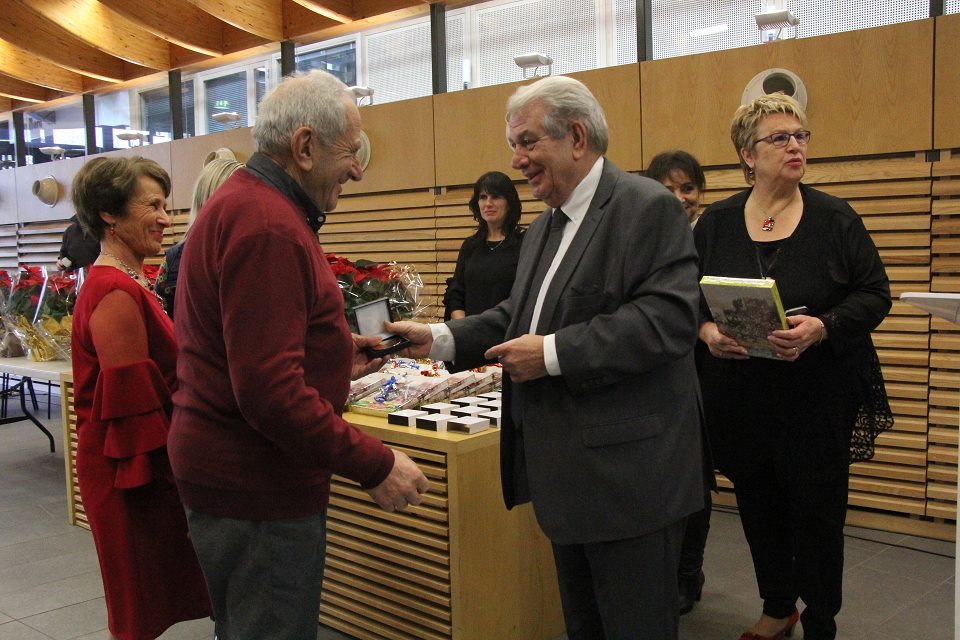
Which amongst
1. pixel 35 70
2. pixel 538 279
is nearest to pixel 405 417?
pixel 538 279

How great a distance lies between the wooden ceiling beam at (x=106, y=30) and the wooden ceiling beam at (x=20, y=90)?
266cm

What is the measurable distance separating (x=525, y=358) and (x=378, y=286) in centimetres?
→ 147

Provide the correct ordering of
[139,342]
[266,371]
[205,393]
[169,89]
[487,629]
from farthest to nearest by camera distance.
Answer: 1. [169,89]
2. [487,629]
3. [139,342]
4. [205,393]
5. [266,371]

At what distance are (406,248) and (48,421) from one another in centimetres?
415

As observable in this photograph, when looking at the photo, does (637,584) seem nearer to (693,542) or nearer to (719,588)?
(693,542)

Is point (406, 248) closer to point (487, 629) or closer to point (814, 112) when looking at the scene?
point (814, 112)

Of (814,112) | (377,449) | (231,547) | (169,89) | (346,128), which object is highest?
(169,89)

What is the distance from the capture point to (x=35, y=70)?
9664 millimetres

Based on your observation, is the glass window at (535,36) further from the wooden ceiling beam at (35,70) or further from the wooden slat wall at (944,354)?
the wooden ceiling beam at (35,70)

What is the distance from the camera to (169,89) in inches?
367

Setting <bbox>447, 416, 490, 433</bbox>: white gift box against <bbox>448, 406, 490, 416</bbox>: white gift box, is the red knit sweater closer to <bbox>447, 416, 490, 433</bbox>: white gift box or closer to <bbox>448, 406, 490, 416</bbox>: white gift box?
<bbox>447, 416, 490, 433</bbox>: white gift box

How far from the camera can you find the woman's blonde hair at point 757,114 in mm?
2688

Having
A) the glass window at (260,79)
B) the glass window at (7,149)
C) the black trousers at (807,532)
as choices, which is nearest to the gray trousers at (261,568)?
the black trousers at (807,532)

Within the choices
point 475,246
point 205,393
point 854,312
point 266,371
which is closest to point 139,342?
point 205,393
